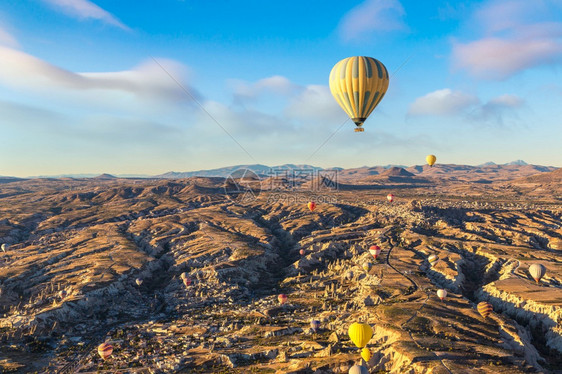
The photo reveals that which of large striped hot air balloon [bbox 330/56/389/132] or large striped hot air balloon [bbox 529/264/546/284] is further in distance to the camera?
large striped hot air balloon [bbox 529/264/546/284]

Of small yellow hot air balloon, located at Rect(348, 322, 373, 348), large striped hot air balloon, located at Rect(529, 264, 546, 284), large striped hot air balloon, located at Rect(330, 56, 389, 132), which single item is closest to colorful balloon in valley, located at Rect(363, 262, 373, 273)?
large striped hot air balloon, located at Rect(529, 264, 546, 284)

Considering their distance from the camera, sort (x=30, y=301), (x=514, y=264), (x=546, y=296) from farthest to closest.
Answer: (x=514, y=264) → (x=30, y=301) → (x=546, y=296)

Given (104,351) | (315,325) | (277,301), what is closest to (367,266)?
(277,301)

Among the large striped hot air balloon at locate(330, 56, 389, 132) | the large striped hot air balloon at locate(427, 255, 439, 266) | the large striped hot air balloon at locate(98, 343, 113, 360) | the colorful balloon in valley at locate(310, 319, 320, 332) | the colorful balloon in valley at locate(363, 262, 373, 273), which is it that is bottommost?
the large striped hot air balloon at locate(98, 343, 113, 360)

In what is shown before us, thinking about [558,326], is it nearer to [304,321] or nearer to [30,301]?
[304,321]

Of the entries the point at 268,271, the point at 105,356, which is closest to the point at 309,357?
the point at 105,356

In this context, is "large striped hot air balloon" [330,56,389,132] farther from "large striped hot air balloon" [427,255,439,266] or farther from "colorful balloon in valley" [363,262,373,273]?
"large striped hot air balloon" [427,255,439,266]

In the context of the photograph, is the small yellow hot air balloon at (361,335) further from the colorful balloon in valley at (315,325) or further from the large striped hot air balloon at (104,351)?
the large striped hot air balloon at (104,351)
